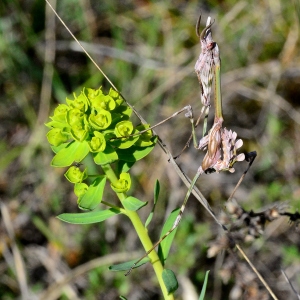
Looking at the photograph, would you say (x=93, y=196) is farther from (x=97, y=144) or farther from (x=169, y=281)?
(x=169, y=281)

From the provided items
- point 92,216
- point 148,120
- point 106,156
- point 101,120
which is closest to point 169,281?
point 92,216

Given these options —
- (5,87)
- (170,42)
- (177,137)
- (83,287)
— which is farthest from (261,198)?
(5,87)

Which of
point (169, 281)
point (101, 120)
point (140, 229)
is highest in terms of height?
point (101, 120)

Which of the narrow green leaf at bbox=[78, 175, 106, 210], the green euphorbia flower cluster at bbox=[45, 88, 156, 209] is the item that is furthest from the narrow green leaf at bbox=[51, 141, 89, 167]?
the narrow green leaf at bbox=[78, 175, 106, 210]

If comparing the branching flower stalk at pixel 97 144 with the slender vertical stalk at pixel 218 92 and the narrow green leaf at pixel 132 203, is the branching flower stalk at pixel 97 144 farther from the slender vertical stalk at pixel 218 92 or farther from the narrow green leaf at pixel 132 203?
the slender vertical stalk at pixel 218 92

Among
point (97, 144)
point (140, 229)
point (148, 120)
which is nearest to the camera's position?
point (97, 144)

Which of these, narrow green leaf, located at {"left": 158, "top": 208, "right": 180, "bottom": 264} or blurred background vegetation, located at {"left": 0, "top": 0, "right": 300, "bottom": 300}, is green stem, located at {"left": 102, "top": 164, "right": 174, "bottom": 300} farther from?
blurred background vegetation, located at {"left": 0, "top": 0, "right": 300, "bottom": 300}

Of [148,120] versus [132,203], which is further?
[148,120]
